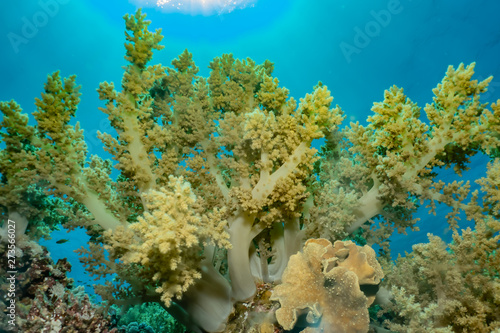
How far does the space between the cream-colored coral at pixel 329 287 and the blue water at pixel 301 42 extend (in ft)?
74.9

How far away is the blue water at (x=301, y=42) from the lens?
22922 mm

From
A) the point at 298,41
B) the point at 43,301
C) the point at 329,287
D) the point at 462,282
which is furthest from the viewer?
the point at 298,41

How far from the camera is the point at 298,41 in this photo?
27609mm

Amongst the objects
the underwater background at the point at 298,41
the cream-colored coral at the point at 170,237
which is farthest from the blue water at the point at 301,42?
the cream-colored coral at the point at 170,237

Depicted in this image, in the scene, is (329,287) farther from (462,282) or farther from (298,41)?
(298,41)

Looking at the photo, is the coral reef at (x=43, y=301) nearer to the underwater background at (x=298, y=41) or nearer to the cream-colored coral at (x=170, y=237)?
the cream-colored coral at (x=170, y=237)

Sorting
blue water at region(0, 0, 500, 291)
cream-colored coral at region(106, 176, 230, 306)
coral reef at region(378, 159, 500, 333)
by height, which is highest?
blue water at region(0, 0, 500, 291)

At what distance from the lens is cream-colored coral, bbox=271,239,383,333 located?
3205mm

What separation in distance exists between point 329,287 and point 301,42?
28.5 m

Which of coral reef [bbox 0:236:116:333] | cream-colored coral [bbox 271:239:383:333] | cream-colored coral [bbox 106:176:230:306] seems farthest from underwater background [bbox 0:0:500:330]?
cream-colored coral [bbox 271:239:383:333]

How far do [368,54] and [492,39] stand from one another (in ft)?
30.1

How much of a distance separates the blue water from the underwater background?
3.5 inches

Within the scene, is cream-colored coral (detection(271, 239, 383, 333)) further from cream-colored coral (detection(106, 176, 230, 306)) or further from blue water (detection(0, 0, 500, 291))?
blue water (detection(0, 0, 500, 291))

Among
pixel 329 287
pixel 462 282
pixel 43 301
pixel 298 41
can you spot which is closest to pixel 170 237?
pixel 329 287
